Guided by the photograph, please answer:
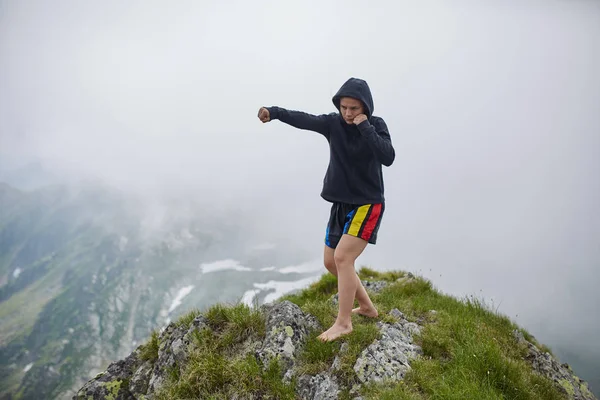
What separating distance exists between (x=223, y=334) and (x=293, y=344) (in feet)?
3.98

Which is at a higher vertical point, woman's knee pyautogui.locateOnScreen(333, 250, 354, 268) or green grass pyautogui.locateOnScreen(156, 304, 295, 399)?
woman's knee pyautogui.locateOnScreen(333, 250, 354, 268)

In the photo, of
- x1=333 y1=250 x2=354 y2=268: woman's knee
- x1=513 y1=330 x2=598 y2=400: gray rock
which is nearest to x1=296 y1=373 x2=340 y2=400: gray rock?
x1=333 y1=250 x2=354 y2=268: woman's knee

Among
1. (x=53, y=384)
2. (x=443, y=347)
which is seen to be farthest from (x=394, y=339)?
(x=53, y=384)

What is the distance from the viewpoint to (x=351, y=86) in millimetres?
5293

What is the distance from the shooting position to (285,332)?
18.8 feet

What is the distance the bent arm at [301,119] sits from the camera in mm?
5828

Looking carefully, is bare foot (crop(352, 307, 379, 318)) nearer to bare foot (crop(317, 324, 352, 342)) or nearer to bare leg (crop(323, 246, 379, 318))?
bare leg (crop(323, 246, 379, 318))

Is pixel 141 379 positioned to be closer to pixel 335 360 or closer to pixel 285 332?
pixel 285 332

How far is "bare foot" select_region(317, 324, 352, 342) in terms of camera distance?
5650 mm

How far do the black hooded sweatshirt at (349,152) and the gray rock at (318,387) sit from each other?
2628mm

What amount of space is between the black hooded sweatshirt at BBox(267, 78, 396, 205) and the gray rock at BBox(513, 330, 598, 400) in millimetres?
4047

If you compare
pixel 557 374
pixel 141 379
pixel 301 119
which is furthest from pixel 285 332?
pixel 557 374

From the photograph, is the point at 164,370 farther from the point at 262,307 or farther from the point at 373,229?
the point at 373,229

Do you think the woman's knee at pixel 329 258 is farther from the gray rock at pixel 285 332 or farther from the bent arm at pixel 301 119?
→ the bent arm at pixel 301 119
